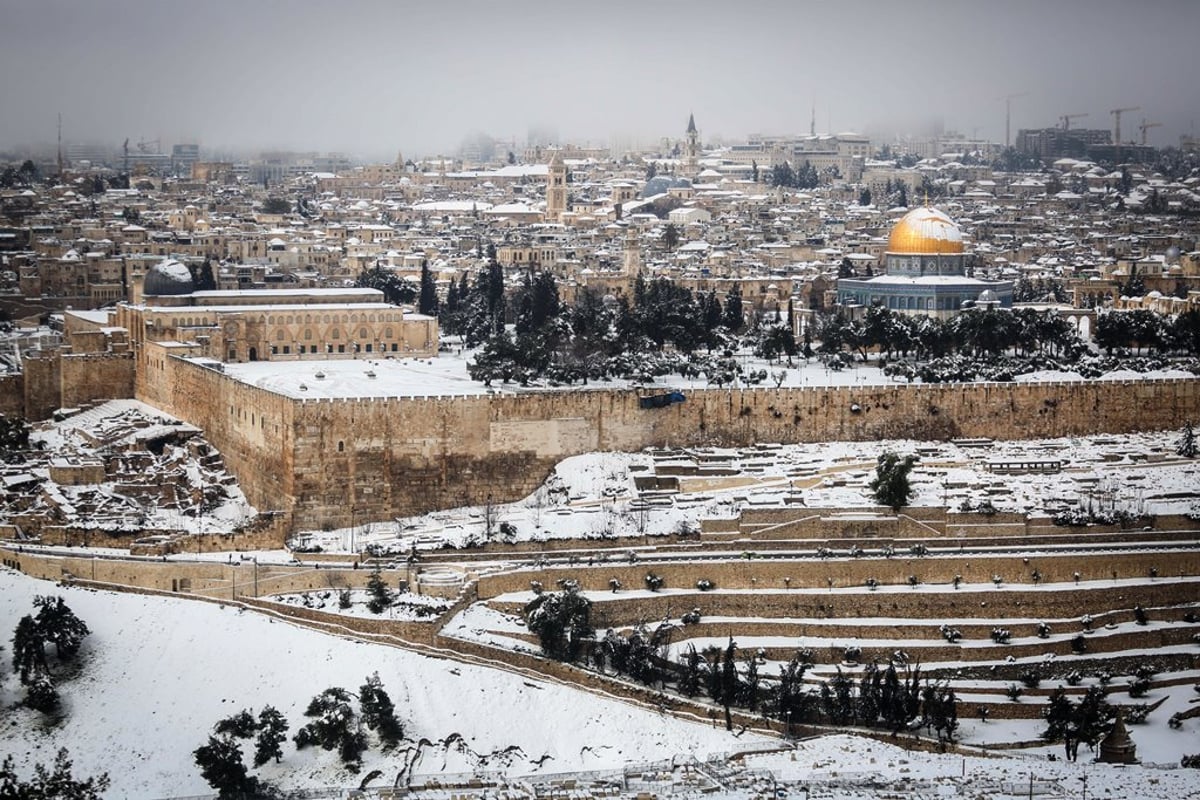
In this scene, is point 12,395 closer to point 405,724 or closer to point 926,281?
point 405,724

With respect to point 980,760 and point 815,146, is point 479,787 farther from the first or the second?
point 815,146

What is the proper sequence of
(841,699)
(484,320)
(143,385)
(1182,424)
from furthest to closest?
1. (484,320)
2. (143,385)
3. (1182,424)
4. (841,699)

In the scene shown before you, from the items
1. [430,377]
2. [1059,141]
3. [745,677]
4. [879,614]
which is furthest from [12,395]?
[1059,141]

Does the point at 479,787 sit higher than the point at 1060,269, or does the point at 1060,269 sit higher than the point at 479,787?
the point at 1060,269

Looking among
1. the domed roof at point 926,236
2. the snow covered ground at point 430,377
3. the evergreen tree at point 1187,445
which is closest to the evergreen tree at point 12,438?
the snow covered ground at point 430,377

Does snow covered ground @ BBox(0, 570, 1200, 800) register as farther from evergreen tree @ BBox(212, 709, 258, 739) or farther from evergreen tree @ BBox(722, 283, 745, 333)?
evergreen tree @ BBox(722, 283, 745, 333)

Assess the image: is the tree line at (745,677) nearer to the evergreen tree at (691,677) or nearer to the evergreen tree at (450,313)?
the evergreen tree at (691,677)

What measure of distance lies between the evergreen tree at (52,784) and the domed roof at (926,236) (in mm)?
23410

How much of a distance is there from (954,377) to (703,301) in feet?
23.9

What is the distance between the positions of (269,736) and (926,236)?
2241 centimetres

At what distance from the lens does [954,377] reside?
1270 inches

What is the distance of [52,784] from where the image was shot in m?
20.7

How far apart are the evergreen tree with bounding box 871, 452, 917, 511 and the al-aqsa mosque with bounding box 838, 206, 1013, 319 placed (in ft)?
37.7

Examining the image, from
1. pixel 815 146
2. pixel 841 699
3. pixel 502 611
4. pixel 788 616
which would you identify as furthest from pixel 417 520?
pixel 815 146
